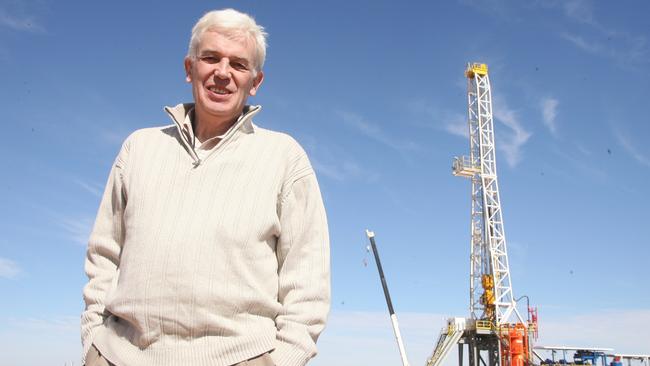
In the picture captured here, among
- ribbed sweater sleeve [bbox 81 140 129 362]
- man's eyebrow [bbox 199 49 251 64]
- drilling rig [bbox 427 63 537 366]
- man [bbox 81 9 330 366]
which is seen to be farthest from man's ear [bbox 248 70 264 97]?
drilling rig [bbox 427 63 537 366]

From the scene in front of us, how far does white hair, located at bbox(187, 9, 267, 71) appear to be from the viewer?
2.70 meters

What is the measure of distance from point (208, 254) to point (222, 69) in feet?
2.66

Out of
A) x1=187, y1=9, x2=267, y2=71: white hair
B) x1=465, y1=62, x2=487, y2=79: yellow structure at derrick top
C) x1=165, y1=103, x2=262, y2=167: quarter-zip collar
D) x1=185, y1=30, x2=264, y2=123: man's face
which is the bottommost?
x1=165, y1=103, x2=262, y2=167: quarter-zip collar

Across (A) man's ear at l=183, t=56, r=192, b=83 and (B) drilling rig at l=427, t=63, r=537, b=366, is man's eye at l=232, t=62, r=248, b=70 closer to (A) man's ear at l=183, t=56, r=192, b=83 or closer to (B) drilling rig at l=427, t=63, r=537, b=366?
(A) man's ear at l=183, t=56, r=192, b=83

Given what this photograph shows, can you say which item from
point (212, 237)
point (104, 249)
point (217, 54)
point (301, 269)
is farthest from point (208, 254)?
point (217, 54)

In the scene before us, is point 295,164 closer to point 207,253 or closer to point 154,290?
point 207,253

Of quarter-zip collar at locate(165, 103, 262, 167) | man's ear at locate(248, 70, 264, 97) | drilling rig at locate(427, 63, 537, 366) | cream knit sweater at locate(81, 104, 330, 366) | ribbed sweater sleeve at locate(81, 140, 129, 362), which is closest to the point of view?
cream knit sweater at locate(81, 104, 330, 366)

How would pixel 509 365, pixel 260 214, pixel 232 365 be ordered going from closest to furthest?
1. pixel 232 365
2. pixel 260 214
3. pixel 509 365

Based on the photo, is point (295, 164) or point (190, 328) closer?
point (190, 328)

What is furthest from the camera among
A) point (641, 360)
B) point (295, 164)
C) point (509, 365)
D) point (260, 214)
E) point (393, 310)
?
point (393, 310)

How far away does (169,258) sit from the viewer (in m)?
2.37

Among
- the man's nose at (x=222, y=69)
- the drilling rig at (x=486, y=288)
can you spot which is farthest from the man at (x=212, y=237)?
the drilling rig at (x=486, y=288)

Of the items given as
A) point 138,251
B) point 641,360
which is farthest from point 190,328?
point 641,360

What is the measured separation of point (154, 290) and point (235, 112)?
0.86m
